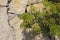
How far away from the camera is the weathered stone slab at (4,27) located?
3234mm

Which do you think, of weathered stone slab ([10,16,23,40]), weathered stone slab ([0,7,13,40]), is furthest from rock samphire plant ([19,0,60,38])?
weathered stone slab ([0,7,13,40])

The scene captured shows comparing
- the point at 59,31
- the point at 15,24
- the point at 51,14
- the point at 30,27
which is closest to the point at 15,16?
the point at 15,24

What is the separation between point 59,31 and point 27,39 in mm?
653

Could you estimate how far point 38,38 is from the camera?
122 inches

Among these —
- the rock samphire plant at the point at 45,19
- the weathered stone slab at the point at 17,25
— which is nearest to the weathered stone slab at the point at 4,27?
the weathered stone slab at the point at 17,25

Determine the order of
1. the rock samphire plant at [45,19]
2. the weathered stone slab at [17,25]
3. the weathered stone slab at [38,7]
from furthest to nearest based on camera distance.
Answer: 1. the weathered stone slab at [17,25]
2. the weathered stone slab at [38,7]
3. the rock samphire plant at [45,19]

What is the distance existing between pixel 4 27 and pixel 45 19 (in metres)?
Result: 0.72

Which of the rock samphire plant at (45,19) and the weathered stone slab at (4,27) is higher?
the rock samphire plant at (45,19)

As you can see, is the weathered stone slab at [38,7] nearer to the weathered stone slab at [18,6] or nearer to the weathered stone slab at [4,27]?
the weathered stone slab at [18,6]

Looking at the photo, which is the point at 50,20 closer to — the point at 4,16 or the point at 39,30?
the point at 39,30

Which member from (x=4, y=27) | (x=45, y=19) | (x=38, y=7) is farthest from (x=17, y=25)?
(x=45, y=19)

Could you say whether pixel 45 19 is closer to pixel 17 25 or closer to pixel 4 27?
pixel 17 25

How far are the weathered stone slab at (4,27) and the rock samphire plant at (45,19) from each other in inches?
13.8

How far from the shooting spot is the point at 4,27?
10.7 feet
